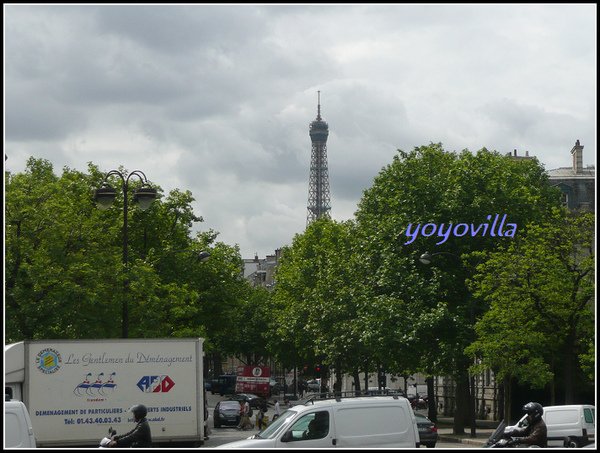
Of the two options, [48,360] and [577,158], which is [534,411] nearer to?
[48,360]

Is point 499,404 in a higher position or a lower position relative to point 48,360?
lower

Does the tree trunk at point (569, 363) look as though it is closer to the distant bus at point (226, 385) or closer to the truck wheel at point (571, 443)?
the truck wheel at point (571, 443)

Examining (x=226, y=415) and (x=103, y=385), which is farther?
(x=226, y=415)

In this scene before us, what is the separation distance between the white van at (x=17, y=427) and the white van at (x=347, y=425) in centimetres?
476

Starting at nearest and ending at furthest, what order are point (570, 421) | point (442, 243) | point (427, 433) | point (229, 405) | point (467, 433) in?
point (570, 421) → point (427, 433) → point (467, 433) → point (442, 243) → point (229, 405)

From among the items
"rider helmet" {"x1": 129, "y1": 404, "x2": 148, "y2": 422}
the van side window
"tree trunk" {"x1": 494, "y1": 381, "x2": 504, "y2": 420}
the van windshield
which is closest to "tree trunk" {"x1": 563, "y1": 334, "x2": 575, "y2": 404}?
"tree trunk" {"x1": 494, "y1": 381, "x2": 504, "y2": 420}

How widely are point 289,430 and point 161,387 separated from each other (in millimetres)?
10861

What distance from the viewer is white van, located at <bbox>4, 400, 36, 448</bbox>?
1684 centimetres

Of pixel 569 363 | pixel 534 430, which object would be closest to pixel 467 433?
pixel 569 363

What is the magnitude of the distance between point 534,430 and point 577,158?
8909 centimetres

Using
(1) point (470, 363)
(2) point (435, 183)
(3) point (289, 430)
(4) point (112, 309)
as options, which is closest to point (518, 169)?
(2) point (435, 183)

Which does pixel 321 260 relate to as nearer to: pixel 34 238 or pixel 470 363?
pixel 470 363

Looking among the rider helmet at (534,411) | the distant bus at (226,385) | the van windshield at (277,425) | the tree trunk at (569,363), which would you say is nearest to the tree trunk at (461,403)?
the tree trunk at (569,363)

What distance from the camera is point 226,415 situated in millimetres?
62969
